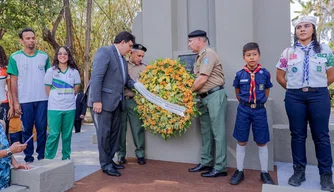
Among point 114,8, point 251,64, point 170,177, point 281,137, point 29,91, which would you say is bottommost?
point 170,177

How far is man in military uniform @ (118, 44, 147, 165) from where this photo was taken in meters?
4.56

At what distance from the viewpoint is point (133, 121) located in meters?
4.61

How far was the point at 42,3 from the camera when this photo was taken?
9070 millimetres

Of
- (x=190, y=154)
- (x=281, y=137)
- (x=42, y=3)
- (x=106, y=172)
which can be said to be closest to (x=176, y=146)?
(x=190, y=154)

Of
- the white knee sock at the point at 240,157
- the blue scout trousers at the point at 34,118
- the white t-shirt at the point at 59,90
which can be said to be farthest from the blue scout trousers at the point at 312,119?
the blue scout trousers at the point at 34,118

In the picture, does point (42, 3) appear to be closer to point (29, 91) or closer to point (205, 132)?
point (29, 91)

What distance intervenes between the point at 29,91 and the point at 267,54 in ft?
12.2

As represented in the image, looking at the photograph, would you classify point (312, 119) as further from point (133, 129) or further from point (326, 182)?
point (133, 129)

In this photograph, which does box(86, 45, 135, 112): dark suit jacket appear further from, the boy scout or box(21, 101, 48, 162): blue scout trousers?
the boy scout

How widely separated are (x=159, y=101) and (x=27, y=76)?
1861 millimetres

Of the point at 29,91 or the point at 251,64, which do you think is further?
the point at 29,91

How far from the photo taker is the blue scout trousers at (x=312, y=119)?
3248 millimetres

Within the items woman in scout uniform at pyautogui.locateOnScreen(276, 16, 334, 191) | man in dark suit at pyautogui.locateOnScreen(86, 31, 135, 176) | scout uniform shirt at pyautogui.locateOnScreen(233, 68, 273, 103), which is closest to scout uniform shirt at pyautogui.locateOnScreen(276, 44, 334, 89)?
woman in scout uniform at pyautogui.locateOnScreen(276, 16, 334, 191)

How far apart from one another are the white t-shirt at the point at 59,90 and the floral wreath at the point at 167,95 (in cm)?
96
